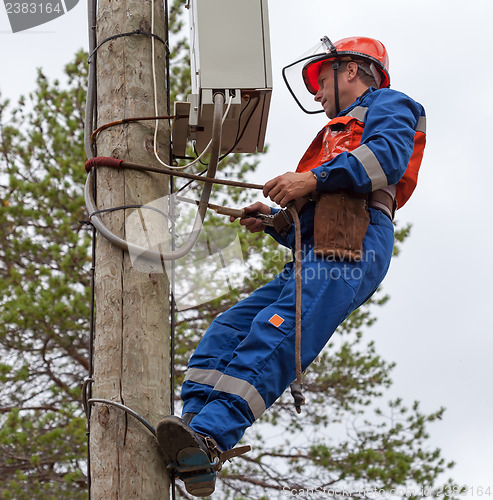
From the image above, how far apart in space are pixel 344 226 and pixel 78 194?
602cm

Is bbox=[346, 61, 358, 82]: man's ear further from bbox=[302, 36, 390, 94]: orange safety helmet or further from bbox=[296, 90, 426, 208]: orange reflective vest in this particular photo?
bbox=[296, 90, 426, 208]: orange reflective vest

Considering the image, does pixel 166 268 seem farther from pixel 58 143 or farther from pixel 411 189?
pixel 58 143

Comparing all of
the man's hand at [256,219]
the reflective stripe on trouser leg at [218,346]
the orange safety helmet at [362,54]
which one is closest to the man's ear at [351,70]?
the orange safety helmet at [362,54]

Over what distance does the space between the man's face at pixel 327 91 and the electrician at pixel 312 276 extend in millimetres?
79

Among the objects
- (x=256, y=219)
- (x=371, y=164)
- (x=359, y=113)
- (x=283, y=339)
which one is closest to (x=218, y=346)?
(x=283, y=339)

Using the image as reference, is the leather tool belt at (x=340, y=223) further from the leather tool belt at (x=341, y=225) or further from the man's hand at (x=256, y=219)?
the man's hand at (x=256, y=219)

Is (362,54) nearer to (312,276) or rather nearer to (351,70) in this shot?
(351,70)

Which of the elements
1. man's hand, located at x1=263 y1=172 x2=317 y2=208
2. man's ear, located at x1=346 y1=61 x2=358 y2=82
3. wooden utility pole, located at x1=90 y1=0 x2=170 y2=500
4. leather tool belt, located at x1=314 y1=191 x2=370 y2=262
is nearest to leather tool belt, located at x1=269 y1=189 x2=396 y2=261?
leather tool belt, located at x1=314 y1=191 x2=370 y2=262

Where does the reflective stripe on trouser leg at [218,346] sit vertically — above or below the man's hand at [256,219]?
below

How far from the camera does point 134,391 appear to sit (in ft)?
8.64

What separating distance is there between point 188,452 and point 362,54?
1956 mm

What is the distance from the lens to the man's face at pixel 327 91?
3541 mm

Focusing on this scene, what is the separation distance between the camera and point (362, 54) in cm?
350

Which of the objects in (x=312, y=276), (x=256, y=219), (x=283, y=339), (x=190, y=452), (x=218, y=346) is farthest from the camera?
(x=256, y=219)
